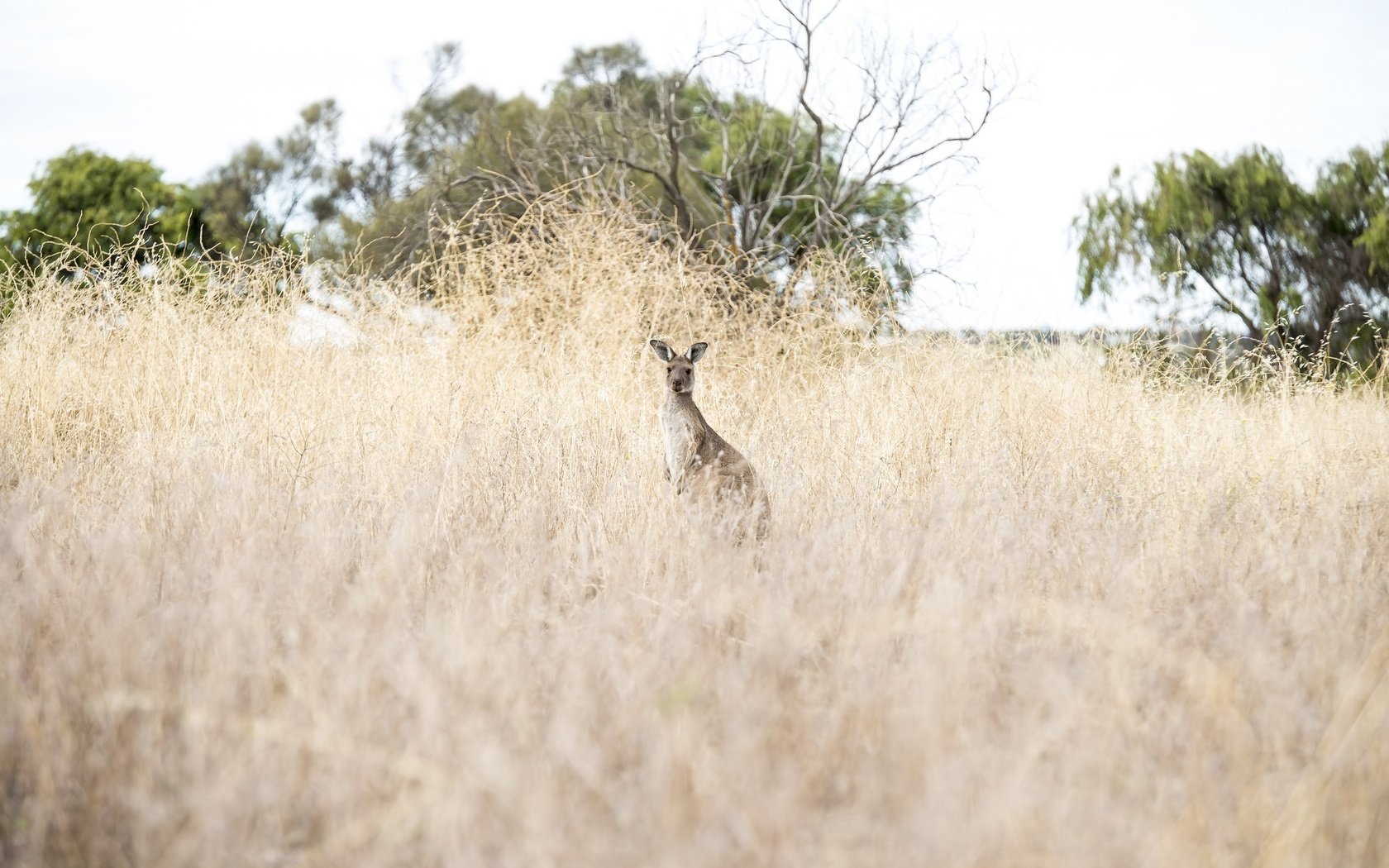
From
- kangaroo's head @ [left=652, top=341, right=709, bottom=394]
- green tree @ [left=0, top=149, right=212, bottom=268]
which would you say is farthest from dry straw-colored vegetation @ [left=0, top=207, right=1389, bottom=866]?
green tree @ [left=0, top=149, right=212, bottom=268]

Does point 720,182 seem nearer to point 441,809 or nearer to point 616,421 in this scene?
point 616,421

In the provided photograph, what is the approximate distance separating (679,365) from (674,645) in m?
3.38

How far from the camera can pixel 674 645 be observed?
274 centimetres

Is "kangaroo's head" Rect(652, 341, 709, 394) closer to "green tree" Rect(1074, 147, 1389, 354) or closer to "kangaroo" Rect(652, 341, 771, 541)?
"kangaroo" Rect(652, 341, 771, 541)

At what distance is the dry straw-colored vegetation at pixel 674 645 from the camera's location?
1.94 m

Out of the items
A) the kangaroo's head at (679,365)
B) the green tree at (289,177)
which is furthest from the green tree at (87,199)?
the kangaroo's head at (679,365)

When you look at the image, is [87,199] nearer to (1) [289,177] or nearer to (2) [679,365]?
(1) [289,177]

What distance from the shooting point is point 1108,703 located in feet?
8.30

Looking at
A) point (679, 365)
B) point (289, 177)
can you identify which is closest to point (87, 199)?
point (289, 177)

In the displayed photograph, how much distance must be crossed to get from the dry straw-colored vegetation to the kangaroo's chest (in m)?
0.22

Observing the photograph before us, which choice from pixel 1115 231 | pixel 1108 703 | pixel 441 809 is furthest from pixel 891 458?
pixel 1115 231

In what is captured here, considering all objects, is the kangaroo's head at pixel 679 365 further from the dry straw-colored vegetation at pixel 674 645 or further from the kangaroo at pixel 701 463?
the dry straw-colored vegetation at pixel 674 645

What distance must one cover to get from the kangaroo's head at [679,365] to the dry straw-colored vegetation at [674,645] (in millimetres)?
527

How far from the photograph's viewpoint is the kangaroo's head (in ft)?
19.3
